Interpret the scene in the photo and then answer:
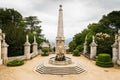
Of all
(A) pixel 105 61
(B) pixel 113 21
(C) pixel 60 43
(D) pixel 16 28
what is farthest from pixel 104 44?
(D) pixel 16 28

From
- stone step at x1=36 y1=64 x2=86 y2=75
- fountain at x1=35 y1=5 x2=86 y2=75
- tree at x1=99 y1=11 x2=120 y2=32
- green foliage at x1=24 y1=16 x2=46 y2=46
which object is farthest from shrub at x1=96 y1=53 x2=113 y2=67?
green foliage at x1=24 y1=16 x2=46 y2=46

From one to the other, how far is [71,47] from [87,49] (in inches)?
629

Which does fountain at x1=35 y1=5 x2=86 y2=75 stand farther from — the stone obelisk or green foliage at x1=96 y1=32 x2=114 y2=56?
green foliage at x1=96 y1=32 x2=114 y2=56

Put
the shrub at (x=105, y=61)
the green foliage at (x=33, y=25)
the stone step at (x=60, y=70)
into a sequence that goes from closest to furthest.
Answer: the stone step at (x=60, y=70), the shrub at (x=105, y=61), the green foliage at (x=33, y=25)

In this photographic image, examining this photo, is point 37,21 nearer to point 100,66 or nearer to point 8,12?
point 8,12

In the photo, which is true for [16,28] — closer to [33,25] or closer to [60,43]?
[60,43]

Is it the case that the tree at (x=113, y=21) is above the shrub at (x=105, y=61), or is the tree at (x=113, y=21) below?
above

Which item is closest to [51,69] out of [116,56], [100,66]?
[100,66]

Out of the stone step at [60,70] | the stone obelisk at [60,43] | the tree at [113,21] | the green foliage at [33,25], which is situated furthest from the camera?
the green foliage at [33,25]

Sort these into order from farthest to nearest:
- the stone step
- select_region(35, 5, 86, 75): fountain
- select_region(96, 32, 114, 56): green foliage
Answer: select_region(96, 32, 114, 56): green foliage
select_region(35, 5, 86, 75): fountain
the stone step

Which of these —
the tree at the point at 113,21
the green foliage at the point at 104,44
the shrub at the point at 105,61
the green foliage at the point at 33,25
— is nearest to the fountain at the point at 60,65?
the shrub at the point at 105,61

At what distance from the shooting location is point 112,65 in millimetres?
25062

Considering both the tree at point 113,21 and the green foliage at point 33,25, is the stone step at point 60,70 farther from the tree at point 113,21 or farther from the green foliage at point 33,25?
the green foliage at point 33,25

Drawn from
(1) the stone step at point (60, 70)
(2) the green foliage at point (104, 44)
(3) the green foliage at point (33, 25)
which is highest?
(3) the green foliage at point (33, 25)
